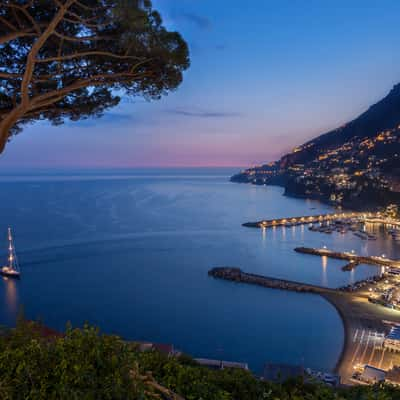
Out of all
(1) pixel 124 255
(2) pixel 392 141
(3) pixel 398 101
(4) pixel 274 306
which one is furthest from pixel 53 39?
(3) pixel 398 101

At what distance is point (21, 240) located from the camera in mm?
19953

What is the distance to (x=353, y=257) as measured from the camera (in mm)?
17547

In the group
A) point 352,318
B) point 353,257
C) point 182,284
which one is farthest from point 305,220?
point 352,318

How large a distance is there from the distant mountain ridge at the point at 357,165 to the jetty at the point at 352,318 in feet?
87.8

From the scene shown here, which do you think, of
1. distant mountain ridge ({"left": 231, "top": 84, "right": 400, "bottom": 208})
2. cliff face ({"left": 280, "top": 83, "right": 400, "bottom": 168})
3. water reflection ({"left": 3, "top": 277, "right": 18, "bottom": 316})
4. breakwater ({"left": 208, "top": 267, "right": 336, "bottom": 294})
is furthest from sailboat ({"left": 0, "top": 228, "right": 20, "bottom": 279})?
cliff face ({"left": 280, "top": 83, "right": 400, "bottom": 168})

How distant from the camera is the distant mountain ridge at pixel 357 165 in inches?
1489

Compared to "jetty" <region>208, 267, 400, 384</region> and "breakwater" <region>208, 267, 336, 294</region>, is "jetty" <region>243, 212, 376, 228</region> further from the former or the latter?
"jetty" <region>208, 267, 400, 384</region>

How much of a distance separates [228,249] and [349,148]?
5351 cm

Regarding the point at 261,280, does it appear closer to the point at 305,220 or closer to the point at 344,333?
the point at 344,333

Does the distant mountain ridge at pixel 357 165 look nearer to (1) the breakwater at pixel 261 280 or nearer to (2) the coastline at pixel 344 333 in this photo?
(1) the breakwater at pixel 261 280

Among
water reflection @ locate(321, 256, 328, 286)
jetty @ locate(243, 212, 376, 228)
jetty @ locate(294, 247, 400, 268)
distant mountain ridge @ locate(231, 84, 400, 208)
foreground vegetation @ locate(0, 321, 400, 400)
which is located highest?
distant mountain ridge @ locate(231, 84, 400, 208)

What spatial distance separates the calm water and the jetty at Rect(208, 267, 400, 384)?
371 millimetres

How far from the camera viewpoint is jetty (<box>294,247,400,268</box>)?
54.3 ft

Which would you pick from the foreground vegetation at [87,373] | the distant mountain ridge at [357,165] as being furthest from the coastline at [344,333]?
the distant mountain ridge at [357,165]
